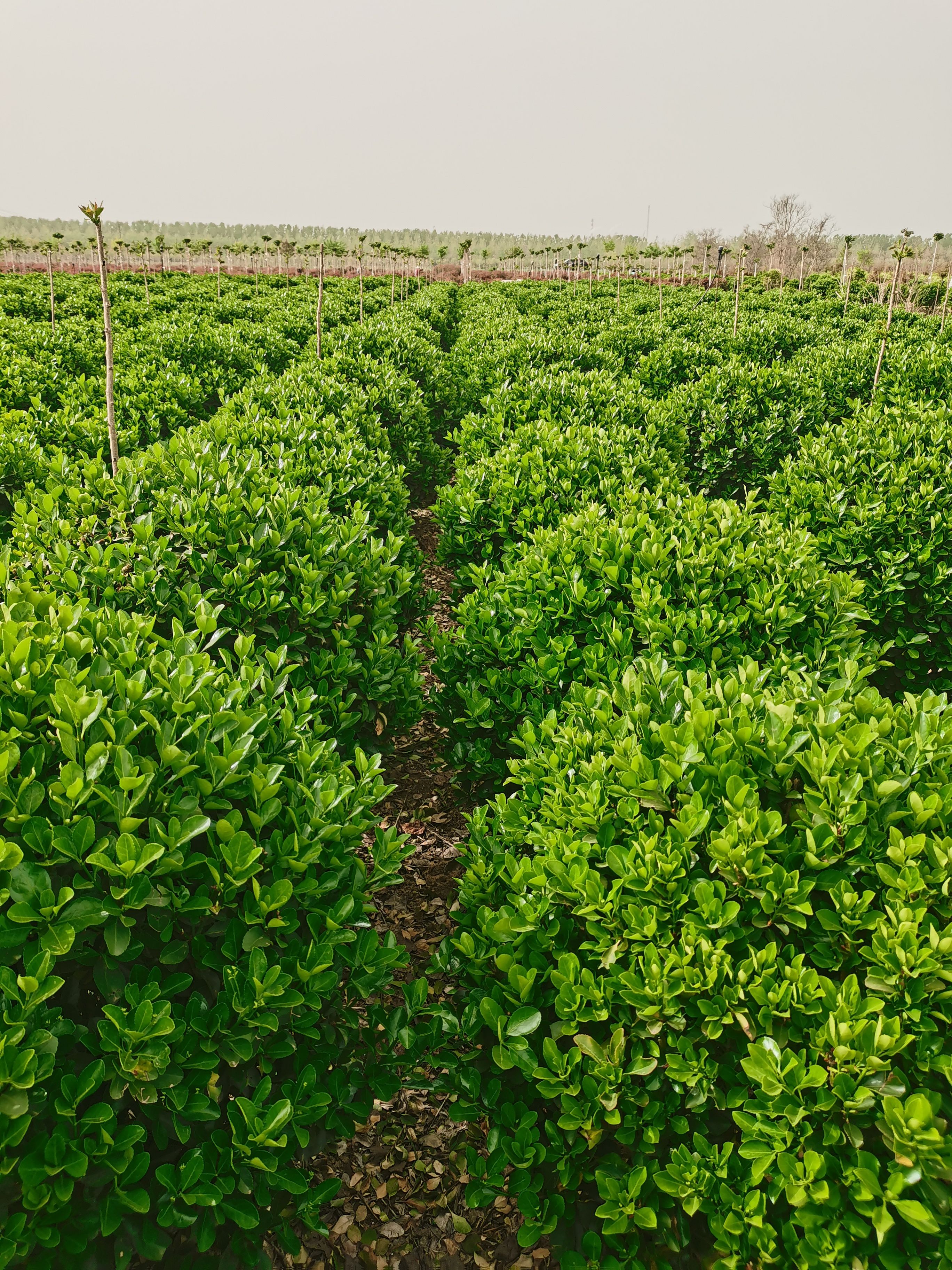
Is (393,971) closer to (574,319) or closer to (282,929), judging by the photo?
(282,929)

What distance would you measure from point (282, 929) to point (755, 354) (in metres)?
18.9

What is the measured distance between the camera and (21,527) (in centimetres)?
416

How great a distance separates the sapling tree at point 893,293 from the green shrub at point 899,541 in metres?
7.86

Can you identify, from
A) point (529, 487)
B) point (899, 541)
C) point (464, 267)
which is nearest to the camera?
point (899, 541)

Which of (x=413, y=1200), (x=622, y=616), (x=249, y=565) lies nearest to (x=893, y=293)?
(x=622, y=616)

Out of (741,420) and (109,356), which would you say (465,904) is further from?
(741,420)

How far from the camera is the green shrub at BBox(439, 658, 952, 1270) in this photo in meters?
1.83

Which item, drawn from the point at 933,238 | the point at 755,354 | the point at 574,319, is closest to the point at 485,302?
the point at 574,319

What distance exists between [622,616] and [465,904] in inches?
78.5

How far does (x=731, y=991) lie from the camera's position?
208 centimetres

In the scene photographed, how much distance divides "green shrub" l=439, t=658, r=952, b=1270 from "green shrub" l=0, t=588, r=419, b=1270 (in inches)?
23.0

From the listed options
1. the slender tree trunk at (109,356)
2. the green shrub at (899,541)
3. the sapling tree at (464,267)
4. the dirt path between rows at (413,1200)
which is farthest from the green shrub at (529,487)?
the sapling tree at (464,267)

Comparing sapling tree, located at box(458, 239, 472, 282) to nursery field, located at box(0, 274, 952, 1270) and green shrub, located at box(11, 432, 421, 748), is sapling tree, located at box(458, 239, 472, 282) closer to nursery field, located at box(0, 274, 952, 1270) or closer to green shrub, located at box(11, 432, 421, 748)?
green shrub, located at box(11, 432, 421, 748)

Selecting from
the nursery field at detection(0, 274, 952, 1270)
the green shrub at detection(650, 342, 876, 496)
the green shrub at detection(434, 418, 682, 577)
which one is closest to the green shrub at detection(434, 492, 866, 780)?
the nursery field at detection(0, 274, 952, 1270)
